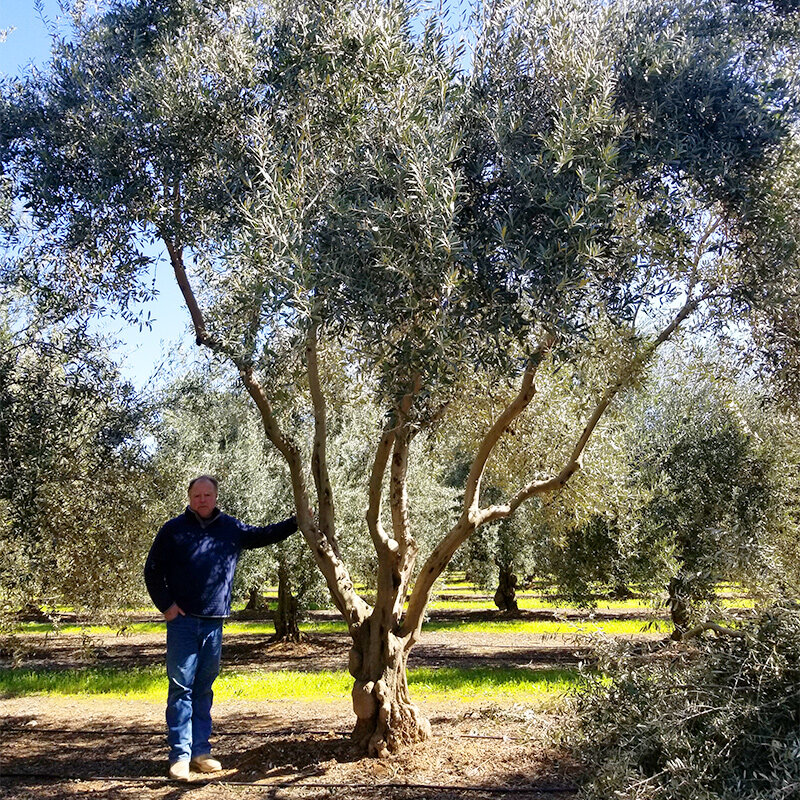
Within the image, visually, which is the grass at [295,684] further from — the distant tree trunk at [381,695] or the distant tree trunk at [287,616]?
the distant tree trunk at [287,616]

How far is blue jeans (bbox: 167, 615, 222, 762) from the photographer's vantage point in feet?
22.0

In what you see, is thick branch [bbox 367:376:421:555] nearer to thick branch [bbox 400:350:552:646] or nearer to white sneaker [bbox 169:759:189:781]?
thick branch [bbox 400:350:552:646]

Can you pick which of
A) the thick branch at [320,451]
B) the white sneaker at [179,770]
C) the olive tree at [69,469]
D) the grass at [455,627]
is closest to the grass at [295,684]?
the olive tree at [69,469]

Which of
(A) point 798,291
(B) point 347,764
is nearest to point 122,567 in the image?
(B) point 347,764

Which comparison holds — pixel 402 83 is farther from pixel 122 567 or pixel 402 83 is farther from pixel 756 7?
pixel 122 567

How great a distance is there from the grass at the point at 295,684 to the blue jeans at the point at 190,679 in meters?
5.27

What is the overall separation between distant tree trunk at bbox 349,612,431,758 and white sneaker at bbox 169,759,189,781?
1.50 m

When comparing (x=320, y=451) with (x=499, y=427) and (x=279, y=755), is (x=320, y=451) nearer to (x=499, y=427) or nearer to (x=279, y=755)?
(x=499, y=427)

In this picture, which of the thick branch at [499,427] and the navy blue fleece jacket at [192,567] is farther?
the navy blue fleece jacket at [192,567]

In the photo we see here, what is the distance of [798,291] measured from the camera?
20.6ft

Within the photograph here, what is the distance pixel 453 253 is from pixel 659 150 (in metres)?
1.95

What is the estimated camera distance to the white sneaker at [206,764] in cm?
696

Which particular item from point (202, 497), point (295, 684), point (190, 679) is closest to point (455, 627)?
point (295, 684)

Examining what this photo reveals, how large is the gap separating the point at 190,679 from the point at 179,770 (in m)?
0.76
